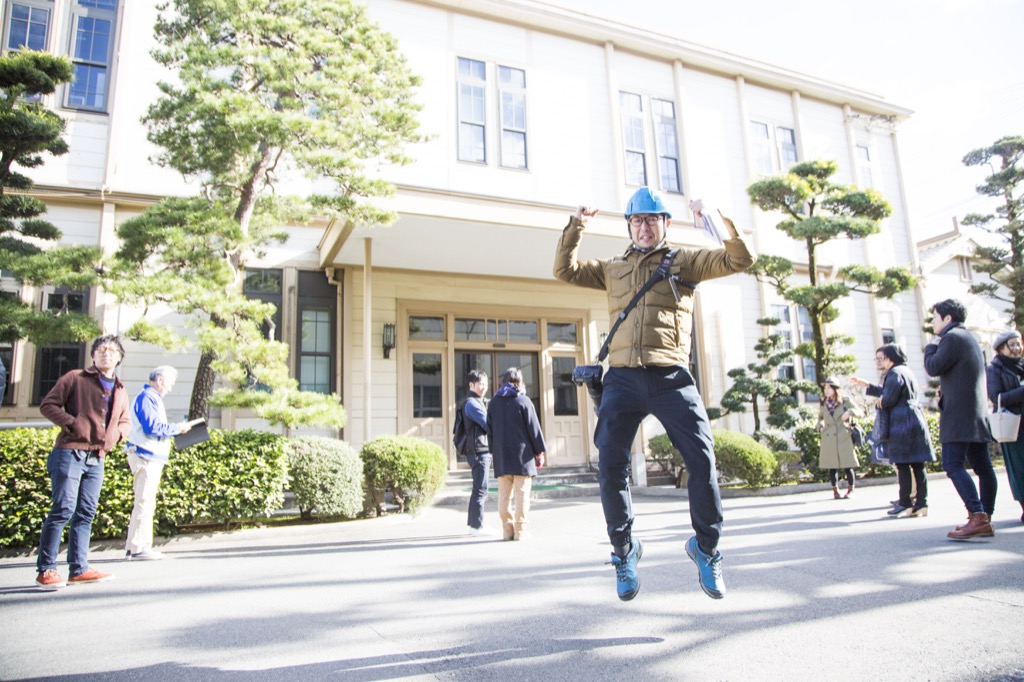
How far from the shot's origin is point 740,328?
15594mm

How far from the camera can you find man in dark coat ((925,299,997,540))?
525 centimetres

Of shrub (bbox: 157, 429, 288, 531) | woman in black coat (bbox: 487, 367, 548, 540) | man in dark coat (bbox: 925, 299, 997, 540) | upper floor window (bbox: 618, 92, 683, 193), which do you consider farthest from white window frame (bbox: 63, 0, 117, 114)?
man in dark coat (bbox: 925, 299, 997, 540)

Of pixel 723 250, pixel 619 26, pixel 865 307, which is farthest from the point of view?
pixel 865 307

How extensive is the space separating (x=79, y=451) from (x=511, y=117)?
36.3 feet

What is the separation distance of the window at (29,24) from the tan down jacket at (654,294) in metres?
11.5

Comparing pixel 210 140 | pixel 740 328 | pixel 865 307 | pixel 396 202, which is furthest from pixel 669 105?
pixel 210 140

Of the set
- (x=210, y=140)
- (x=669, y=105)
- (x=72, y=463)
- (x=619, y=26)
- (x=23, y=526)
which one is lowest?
(x=23, y=526)

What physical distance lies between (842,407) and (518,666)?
8.04 meters

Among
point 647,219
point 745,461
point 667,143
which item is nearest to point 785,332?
point 667,143

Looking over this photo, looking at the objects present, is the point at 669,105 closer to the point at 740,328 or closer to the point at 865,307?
the point at 740,328

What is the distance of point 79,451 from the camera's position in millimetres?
4824

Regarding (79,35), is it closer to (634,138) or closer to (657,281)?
(634,138)

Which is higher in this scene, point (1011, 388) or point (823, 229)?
point (823, 229)

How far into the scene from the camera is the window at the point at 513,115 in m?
13.7
